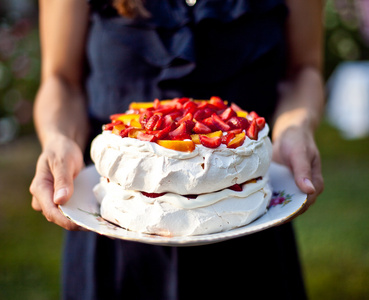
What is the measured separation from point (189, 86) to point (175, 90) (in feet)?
0.21

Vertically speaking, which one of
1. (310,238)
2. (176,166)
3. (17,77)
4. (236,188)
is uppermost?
(176,166)

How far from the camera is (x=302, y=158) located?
1546 millimetres

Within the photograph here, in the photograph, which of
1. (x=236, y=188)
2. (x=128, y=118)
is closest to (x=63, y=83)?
(x=128, y=118)

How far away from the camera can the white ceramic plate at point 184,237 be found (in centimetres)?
119

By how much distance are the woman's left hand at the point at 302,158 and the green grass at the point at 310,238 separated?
1730 millimetres

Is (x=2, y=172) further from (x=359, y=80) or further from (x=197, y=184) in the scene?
(x=359, y=80)

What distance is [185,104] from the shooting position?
1.53 metres

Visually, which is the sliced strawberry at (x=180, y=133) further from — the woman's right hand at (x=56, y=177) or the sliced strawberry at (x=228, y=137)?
the woman's right hand at (x=56, y=177)

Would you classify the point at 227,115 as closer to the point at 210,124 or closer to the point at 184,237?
the point at 210,124

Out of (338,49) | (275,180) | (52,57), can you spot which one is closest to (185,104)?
(275,180)

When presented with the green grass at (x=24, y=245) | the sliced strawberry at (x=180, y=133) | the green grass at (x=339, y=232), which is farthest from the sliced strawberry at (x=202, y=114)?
the green grass at (x=24, y=245)

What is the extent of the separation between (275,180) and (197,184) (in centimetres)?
45

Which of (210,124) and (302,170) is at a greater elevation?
(210,124)

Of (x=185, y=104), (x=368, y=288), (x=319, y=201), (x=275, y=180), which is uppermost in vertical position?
(x=185, y=104)
